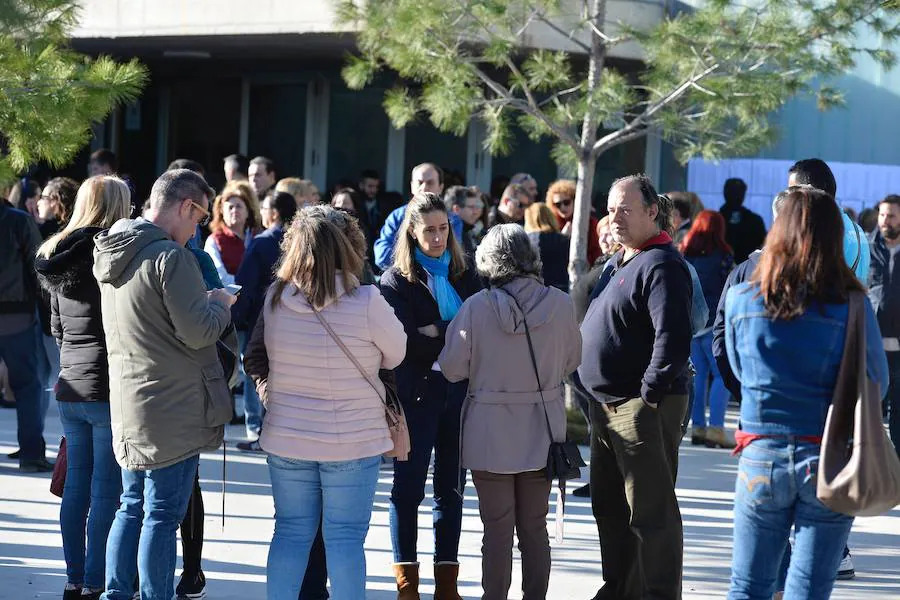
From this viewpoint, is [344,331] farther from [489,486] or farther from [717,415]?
[717,415]

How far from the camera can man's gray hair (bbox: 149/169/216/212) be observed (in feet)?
16.9

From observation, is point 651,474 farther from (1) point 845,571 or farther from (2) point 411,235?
(1) point 845,571

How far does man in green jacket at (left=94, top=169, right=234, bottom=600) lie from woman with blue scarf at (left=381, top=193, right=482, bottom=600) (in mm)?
1023

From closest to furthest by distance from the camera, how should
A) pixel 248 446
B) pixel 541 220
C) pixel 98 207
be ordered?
1. pixel 98 207
2. pixel 541 220
3. pixel 248 446

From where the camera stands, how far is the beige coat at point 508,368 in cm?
542

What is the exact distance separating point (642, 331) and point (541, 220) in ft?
12.8

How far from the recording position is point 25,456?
857cm

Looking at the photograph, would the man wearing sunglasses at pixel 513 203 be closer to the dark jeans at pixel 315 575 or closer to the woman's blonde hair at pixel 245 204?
the woman's blonde hair at pixel 245 204

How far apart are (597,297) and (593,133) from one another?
16.0 ft

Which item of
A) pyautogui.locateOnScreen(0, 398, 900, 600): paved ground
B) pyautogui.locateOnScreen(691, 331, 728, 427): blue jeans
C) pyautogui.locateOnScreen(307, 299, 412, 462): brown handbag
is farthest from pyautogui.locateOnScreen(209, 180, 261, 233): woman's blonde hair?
pyautogui.locateOnScreen(307, 299, 412, 462): brown handbag

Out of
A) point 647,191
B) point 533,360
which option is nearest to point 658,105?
point 647,191

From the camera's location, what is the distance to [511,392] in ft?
17.9

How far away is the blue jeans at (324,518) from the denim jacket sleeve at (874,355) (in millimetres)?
1858

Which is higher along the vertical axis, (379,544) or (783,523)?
(783,523)
